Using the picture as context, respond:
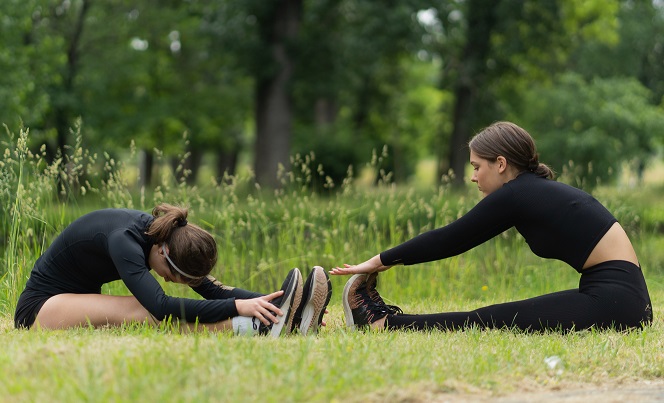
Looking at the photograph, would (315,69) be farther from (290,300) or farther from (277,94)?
(290,300)

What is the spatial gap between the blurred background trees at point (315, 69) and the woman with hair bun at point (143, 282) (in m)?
10.7

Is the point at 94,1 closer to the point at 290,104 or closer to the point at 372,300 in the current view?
the point at 290,104

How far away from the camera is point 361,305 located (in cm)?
477

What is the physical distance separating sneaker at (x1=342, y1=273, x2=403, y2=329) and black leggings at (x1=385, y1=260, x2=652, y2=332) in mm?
95

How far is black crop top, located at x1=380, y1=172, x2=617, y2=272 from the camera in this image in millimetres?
4559

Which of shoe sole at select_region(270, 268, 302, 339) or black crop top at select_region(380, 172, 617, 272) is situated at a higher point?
black crop top at select_region(380, 172, 617, 272)

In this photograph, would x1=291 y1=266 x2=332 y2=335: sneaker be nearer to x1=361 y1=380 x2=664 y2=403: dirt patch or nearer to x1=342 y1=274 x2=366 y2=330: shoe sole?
x1=342 y1=274 x2=366 y2=330: shoe sole

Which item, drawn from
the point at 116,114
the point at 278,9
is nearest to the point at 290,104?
the point at 278,9

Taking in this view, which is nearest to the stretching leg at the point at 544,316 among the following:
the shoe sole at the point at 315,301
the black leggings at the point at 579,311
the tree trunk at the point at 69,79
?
the black leggings at the point at 579,311

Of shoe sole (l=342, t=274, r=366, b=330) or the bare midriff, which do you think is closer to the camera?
the bare midriff

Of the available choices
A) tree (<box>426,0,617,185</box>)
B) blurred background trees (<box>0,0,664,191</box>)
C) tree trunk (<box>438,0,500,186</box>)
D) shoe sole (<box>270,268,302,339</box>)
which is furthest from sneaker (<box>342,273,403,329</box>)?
tree trunk (<box>438,0,500,186</box>)

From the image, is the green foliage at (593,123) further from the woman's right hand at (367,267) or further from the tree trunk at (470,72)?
the woman's right hand at (367,267)

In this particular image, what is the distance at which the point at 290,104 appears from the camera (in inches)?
739

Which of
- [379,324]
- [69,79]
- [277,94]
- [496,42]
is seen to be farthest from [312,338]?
[496,42]
